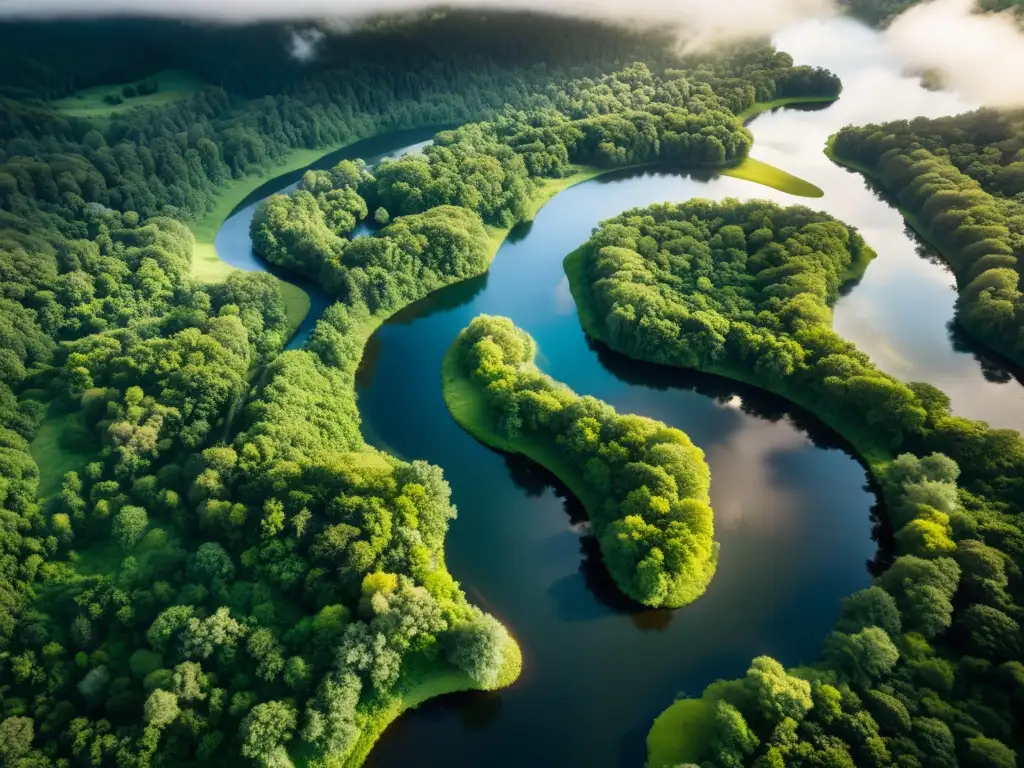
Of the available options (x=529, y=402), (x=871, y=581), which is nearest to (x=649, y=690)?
(x=871, y=581)

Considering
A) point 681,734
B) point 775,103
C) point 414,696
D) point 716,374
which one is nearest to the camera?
point 681,734

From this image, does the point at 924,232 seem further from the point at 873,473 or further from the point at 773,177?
the point at 873,473

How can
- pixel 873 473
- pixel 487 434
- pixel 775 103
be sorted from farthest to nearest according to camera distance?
pixel 775 103 → pixel 487 434 → pixel 873 473

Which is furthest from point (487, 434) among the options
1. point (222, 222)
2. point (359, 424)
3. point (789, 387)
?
point (222, 222)

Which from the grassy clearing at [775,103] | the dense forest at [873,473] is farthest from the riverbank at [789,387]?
the grassy clearing at [775,103]

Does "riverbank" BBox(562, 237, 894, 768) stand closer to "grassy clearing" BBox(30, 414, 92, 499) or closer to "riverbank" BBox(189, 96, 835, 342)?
"riverbank" BBox(189, 96, 835, 342)

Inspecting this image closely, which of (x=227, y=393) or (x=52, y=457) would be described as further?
(x=227, y=393)

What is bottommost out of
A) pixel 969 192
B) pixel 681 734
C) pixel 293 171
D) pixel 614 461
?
pixel 681 734
